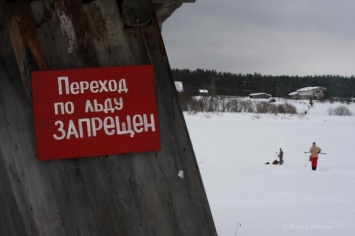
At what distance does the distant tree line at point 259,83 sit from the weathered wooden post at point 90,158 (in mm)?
92826

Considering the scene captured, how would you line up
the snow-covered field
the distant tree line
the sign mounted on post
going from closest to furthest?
the sign mounted on post, the snow-covered field, the distant tree line

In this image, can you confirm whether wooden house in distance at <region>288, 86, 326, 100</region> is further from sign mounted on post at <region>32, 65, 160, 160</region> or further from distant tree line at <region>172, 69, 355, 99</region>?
sign mounted on post at <region>32, 65, 160, 160</region>

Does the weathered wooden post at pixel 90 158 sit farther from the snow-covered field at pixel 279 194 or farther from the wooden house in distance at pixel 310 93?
the wooden house in distance at pixel 310 93

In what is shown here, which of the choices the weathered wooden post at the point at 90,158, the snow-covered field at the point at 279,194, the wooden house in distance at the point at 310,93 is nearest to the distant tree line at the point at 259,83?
the wooden house in distance at the point at 310,93

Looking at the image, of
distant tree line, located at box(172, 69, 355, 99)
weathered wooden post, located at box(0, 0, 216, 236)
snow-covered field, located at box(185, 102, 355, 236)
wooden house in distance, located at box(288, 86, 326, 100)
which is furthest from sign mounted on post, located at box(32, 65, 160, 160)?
wooden house in distance, located at box(288, 86, 326, 100)

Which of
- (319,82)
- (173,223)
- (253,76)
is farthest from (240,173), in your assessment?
(319,82)

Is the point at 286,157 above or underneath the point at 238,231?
underneath

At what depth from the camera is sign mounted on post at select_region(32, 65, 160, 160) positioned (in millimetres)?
2406

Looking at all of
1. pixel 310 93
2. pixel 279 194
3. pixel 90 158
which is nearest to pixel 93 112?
pixel 90 158

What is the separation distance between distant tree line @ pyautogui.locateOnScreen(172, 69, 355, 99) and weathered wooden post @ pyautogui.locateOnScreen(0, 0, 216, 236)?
9283 cm

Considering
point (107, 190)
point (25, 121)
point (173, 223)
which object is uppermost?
point (25, 121)

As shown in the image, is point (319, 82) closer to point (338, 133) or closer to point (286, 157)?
→ point (338, 133)

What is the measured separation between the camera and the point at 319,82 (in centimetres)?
11919

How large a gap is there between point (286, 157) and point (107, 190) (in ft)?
61.2
